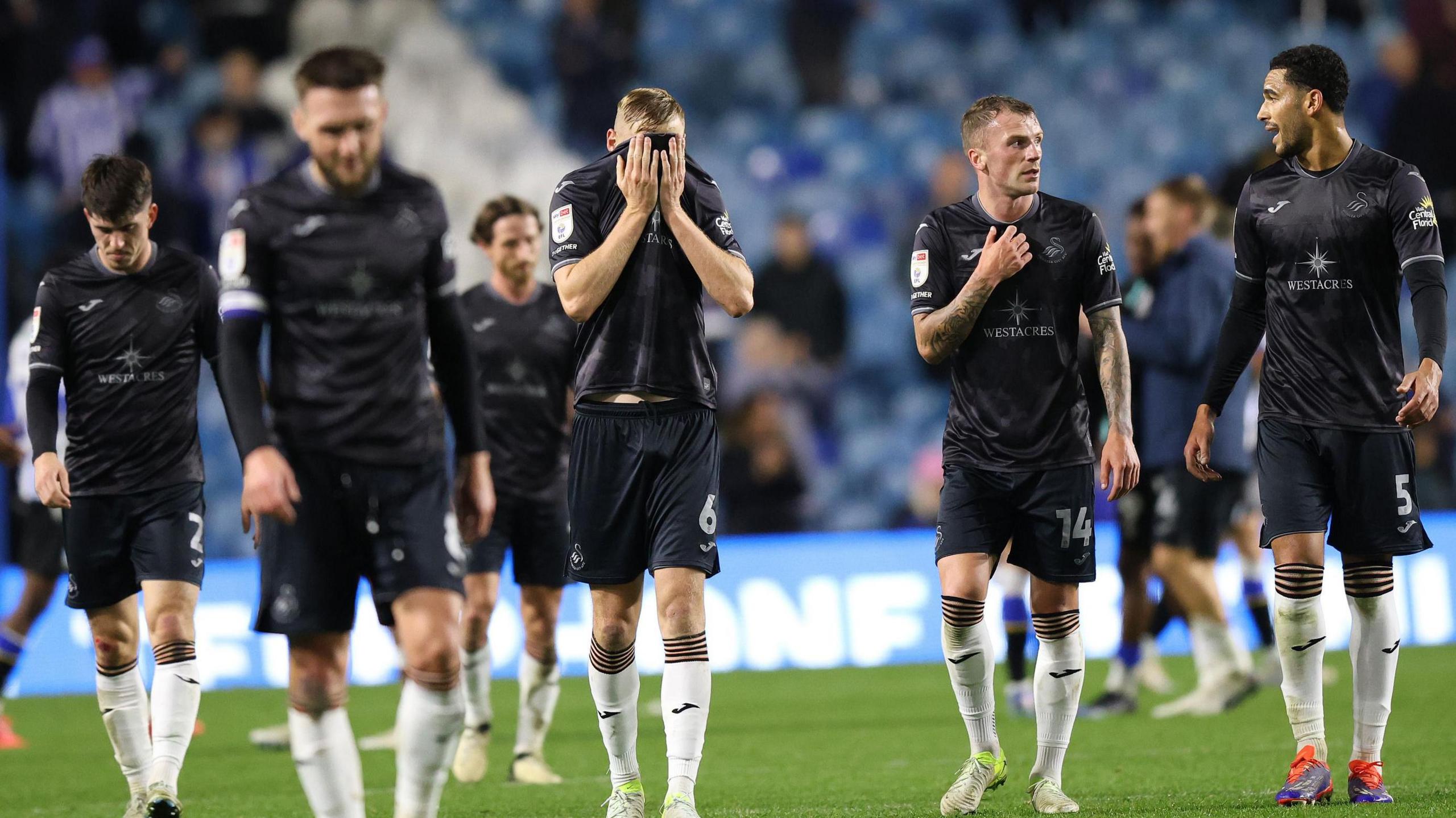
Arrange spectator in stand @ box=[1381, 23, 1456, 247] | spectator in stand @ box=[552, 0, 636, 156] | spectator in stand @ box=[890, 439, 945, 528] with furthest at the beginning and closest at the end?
spectator in stand @ box=[552, 0, 636, 156] < spectator in stand @ box=[1381, 23, 1456, 247] < spectator in stand @ box=[890, 439, 945, 528]

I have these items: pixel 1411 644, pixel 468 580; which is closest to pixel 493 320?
pixel 468 580

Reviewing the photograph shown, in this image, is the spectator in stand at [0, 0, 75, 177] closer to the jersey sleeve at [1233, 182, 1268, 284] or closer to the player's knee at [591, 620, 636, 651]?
the player's knee at [591, 620, 636, 651]

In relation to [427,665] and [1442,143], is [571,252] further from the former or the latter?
[1442,143]

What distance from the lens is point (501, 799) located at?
598 centimetres

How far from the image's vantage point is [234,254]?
3.88 metres

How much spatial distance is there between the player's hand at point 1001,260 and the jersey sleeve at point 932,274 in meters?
0.21

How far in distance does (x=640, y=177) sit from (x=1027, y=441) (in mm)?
1481

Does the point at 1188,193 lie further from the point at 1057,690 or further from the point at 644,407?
the point at 644,407

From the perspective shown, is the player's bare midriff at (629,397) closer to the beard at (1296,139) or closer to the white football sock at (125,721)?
the white football sock at (125,721)

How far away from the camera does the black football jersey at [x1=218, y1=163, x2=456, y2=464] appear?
3914 millimetres

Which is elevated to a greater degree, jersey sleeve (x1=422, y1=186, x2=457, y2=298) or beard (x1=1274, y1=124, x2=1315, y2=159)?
beard (x1=1274, y1=124, x2=1315, y2=159)

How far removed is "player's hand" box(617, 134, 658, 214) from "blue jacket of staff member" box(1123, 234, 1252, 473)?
14.7ft

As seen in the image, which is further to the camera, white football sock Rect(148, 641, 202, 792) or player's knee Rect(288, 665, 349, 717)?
white football sock Rect(148, 641, 202, 792)

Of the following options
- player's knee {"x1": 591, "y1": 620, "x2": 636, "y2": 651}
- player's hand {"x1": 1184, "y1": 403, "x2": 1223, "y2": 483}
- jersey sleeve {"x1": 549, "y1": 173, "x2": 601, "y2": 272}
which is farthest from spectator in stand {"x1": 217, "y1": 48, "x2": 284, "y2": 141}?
player's hand {"x1": 1184, "y1": 403, "x2": 1223, "y2": 483}
